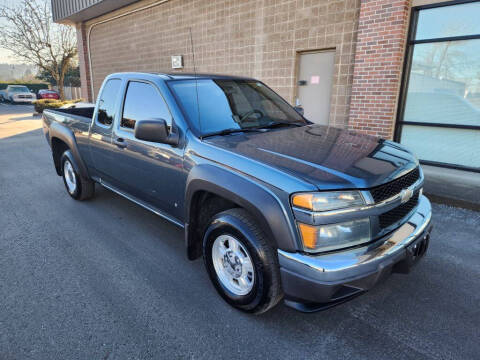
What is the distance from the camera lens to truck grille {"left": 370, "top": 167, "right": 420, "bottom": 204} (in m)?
2.23

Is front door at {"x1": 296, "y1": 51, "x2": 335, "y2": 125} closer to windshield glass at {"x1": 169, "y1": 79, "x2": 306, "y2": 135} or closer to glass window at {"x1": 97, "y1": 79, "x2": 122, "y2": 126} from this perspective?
windshield glass at {"x1": 169, "y1": 79, "x2": 306, "y2": 135}

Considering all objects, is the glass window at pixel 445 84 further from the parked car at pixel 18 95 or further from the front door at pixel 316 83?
the parked car at pixel 18 95

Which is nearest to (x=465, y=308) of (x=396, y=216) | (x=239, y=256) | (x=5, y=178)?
(x=396, y=216)

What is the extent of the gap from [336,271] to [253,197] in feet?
2.31

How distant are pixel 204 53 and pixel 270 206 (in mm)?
9131

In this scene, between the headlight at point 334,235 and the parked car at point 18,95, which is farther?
the parked car at point 18,95

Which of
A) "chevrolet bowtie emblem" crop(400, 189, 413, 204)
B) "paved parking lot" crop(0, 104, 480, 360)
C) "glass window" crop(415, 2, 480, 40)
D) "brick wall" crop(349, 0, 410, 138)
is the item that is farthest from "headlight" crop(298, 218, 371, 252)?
"glass window" crop(415, 2, 480, 40)

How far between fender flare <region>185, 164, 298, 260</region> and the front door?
17.3 feet

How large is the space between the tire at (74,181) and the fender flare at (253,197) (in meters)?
2.89

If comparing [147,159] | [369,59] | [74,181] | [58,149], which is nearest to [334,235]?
[147,159]

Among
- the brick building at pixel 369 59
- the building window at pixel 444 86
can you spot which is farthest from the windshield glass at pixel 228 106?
the building window at pixel 444 86

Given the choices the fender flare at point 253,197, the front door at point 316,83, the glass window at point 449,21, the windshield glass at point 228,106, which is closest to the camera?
the fender flare at point 253,197

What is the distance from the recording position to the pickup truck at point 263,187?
6.83 ft

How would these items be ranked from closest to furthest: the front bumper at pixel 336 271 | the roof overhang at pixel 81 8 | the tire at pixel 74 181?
1. the front bumper at pixel 336 271
2. the tire at pixel 74 181
3. the roof overhang at pixel 81 8
